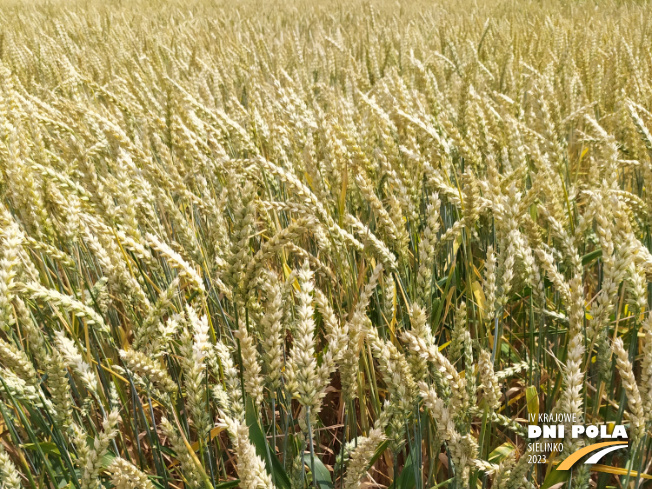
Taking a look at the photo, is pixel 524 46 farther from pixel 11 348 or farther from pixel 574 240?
pixel 11 348

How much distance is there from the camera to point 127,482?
0.58 metres

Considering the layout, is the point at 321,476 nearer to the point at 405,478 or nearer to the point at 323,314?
the point at 405,478

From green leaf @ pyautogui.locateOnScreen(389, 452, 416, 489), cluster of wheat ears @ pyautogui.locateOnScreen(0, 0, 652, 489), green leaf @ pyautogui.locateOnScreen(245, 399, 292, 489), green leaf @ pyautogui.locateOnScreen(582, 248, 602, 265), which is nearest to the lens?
cluster of wheat ears @ pyautogui.locateOnScreen(0, 0, 652, 489)

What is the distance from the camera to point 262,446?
0.83 metres

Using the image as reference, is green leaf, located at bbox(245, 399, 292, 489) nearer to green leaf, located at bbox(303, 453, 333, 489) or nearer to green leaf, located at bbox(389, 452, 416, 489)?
green leaf, located at bbox(303, 453, 333, 489)

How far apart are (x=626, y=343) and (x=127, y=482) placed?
1130 millimetres

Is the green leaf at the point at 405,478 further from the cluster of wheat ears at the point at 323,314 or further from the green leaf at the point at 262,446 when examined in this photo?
the green leaf at the point at 262,446

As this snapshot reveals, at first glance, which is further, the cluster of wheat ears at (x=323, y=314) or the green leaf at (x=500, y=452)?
the green leaf at (x=500, y=452)

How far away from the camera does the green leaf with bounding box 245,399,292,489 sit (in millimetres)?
820

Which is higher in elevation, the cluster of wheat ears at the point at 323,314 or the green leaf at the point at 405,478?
the cluster of wheat ears at the point at 323,314

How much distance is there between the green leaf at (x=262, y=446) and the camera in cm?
82

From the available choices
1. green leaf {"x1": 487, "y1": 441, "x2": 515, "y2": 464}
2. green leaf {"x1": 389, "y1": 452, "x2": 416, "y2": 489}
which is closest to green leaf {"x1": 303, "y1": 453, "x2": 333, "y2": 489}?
green leaf {"x1": 389, "y1": 452, "x2": 416, "y2": 489}

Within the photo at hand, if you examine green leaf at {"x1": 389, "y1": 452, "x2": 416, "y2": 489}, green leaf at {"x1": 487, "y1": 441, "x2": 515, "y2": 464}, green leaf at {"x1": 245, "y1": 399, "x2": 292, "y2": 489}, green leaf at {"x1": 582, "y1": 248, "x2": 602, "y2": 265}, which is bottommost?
green leaf at {"x1": 487, "y1": 441, "x2": 515, "y2": 464}

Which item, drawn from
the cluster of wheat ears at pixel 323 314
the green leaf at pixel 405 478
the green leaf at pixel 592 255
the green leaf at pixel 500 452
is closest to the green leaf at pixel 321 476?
the cluster of wheat ears at pixel 323 314
